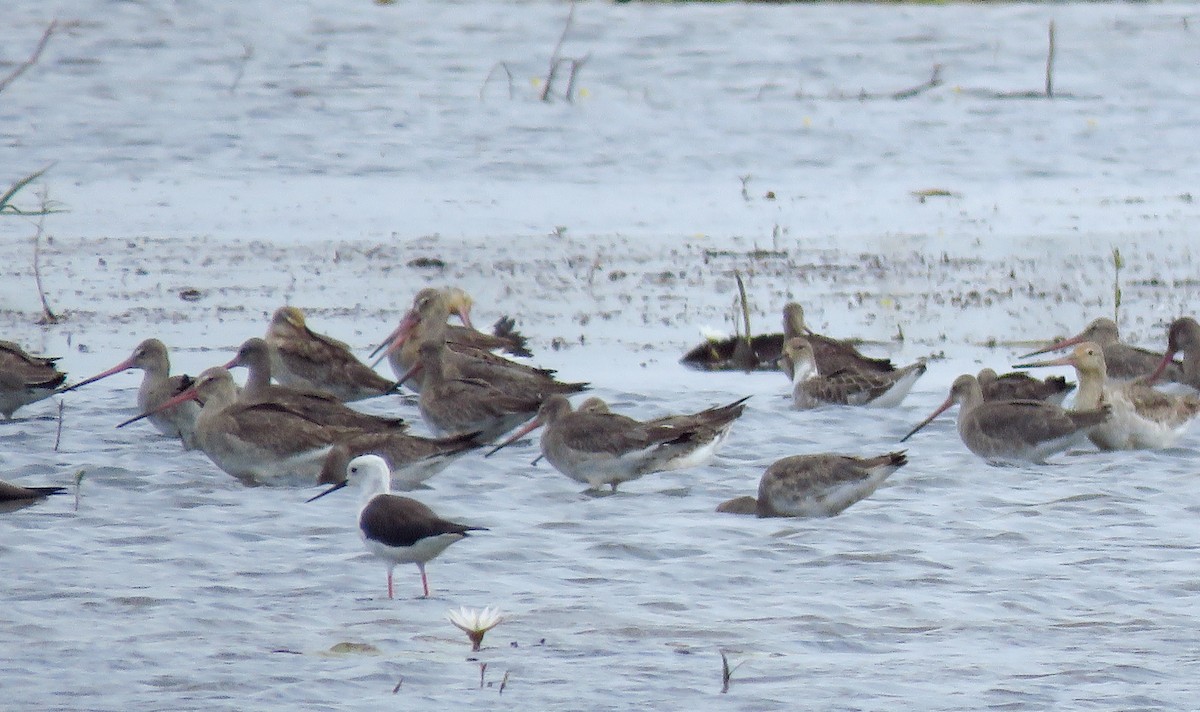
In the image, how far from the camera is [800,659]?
719cm

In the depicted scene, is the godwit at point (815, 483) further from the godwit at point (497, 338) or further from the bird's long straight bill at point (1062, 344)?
the godwit at point (497, 338)

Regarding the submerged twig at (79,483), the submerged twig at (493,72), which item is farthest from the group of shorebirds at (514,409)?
the submerged twig at (493,72)

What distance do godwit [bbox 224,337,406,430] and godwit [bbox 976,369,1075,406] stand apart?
330 centimetres

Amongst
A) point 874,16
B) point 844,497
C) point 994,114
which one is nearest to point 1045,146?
point 994,114

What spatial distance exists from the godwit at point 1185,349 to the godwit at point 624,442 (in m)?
3.37

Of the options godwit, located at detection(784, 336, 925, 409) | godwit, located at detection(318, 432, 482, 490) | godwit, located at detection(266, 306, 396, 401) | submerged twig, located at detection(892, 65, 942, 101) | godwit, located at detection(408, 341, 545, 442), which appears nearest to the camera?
godwit, located at detection(318, 432, 482, 490)

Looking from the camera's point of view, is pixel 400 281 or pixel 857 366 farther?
pixel 400 281

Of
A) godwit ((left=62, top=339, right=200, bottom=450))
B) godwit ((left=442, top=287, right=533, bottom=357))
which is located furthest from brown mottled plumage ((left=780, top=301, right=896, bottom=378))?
godwit ((left=62, top=339, right=200, bottom=450))

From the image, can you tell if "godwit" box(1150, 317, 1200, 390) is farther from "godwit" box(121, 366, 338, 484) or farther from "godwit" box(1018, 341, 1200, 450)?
"godwit" box(121, 366, 338, 484)

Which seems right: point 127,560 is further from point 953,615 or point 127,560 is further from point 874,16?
point 874,16

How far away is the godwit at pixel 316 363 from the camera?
12.1 m

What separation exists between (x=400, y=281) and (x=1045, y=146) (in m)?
8.01

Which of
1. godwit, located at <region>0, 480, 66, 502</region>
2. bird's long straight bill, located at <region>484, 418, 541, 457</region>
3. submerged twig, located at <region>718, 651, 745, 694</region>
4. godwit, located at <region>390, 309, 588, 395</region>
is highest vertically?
Result: godwit, located at <region>0, 480, 66, 502</region>

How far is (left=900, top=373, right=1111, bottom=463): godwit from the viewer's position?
35.4ft
